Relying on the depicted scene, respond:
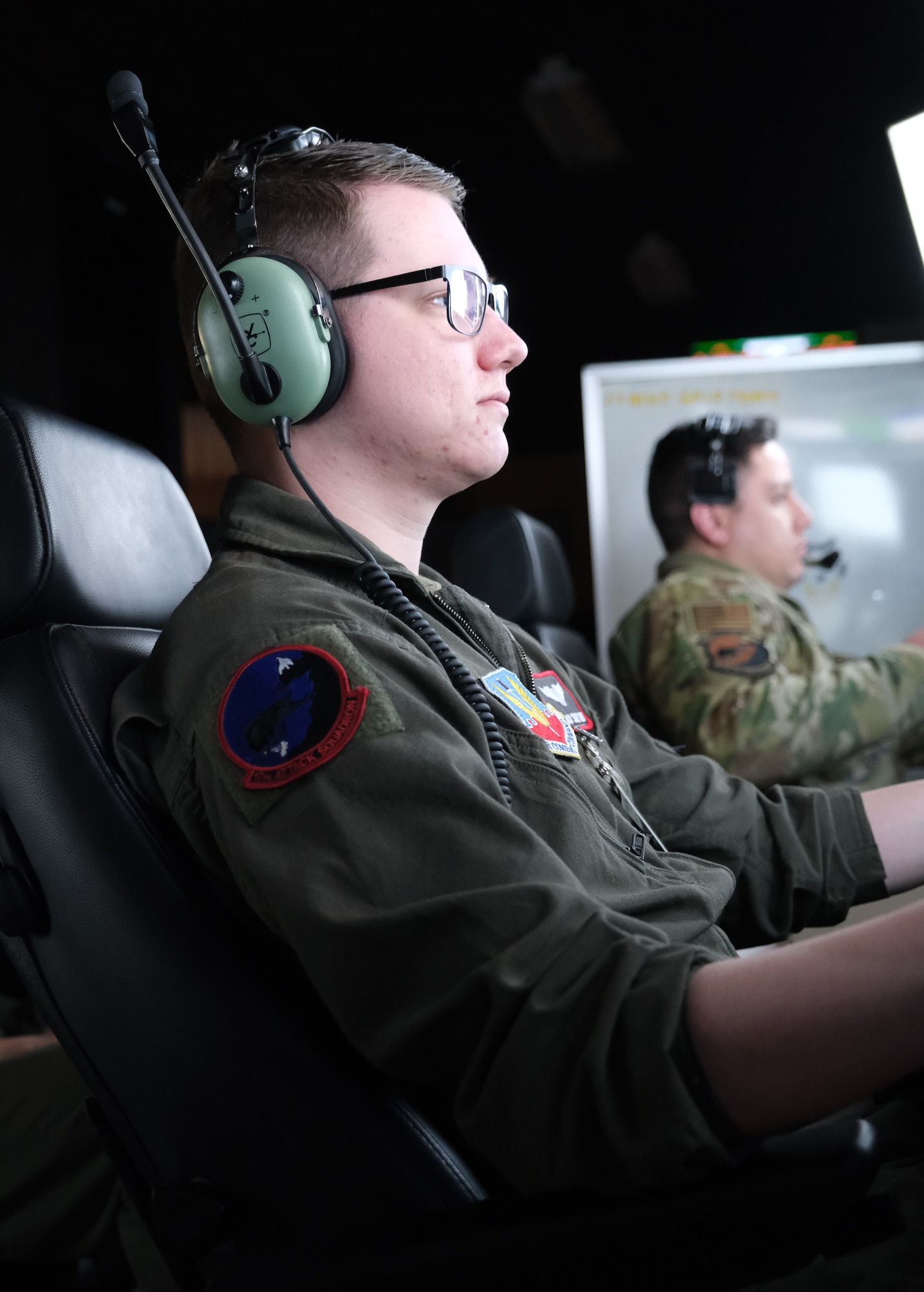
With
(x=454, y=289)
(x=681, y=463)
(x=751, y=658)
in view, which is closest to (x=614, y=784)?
(x=454, y=289)

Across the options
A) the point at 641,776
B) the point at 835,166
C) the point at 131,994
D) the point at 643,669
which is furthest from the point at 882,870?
the point at 835,166

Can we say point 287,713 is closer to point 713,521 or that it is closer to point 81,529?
point 81,529

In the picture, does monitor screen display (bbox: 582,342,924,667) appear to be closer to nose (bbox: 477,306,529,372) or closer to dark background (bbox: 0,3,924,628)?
dark background (bbox: 0,3,924,628)

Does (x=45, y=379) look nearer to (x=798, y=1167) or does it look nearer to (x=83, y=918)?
(x=83, y=918)

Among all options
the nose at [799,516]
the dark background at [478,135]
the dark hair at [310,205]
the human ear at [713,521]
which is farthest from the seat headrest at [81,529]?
the dark background at [478,135]

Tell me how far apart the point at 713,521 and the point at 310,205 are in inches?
60.3

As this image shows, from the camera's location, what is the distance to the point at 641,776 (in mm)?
Answer: 1021

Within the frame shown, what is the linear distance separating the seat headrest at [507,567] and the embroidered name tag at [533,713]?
1297 mm

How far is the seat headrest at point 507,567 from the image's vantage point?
7.00 feet

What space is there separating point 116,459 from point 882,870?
2.65 feet

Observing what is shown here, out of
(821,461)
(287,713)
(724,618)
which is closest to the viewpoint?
(287,713)

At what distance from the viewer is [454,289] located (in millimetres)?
863

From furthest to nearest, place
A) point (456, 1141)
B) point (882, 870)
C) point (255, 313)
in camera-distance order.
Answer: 1. point (882, 870)
2. point (255, 313)
3. point (456, 1141)

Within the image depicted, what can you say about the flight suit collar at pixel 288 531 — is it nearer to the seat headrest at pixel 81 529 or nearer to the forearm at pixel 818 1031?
the seat headrest at pixel 81 529
